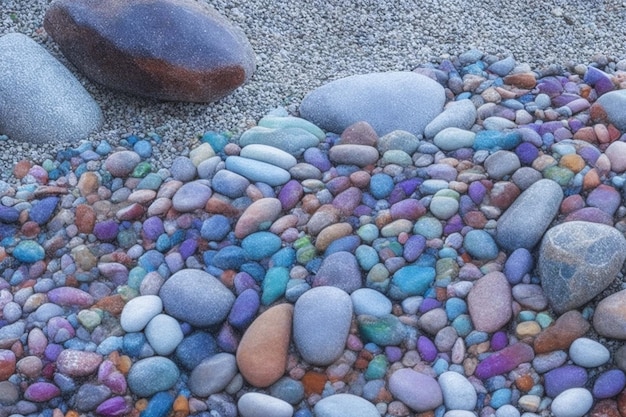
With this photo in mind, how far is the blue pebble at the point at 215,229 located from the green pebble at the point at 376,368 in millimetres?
489

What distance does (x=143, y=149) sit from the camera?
202cm

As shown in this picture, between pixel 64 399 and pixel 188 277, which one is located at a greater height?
pixel 188 277

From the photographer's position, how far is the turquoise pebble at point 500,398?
1.47 metres

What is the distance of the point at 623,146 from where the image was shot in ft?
5.84

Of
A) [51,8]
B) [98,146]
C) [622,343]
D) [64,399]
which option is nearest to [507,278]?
[622,343]

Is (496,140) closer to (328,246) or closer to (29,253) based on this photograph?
(328,246)

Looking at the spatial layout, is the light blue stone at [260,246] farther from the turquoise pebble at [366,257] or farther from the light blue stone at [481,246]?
the light blue stone at [481,246]

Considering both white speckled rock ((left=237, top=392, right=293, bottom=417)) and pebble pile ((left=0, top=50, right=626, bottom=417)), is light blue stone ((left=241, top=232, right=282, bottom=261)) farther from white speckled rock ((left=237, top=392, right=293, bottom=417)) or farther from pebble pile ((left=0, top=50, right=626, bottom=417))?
white speckled rock ((left=237, top=392, right=293, bottom=417))

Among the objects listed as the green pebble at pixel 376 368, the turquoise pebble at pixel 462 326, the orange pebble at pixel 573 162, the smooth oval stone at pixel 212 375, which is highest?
the orange pebble at pixel 573 162

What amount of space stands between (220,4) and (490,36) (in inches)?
36.0

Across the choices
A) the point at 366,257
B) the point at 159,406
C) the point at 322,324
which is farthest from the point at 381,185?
the point at 159,406

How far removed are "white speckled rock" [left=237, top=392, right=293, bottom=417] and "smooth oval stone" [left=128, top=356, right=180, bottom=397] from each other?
0.54 ft

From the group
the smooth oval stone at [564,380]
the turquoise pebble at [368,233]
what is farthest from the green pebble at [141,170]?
the smooth oval stone at [564,380]

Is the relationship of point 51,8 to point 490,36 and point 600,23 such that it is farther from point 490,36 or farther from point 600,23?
point 600,23
